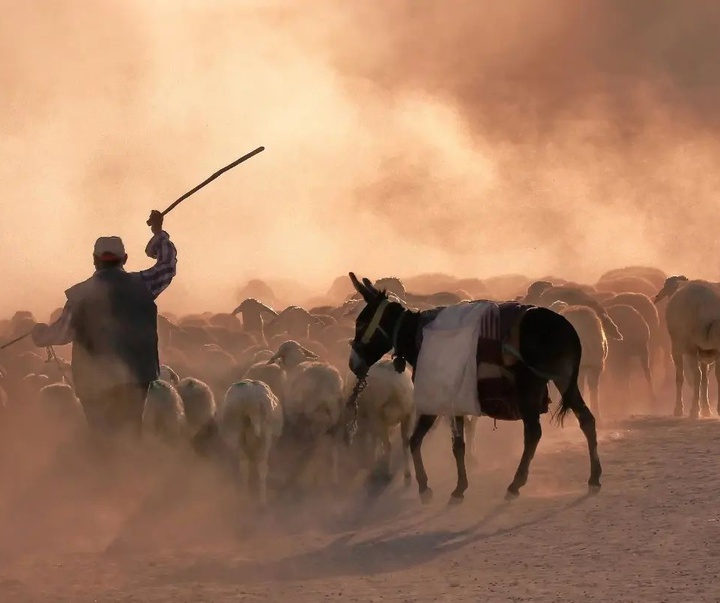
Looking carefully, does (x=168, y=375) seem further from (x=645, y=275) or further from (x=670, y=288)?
(x=645, y=275)

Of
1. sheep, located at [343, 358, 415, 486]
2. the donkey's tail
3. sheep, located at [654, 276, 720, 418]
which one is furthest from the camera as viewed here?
sheep, located at [654, 276, 720, 418]

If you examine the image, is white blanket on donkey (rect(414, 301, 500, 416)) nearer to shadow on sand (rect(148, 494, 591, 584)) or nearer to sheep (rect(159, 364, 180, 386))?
shadow on sand (rect(148, 494, 591, 584))

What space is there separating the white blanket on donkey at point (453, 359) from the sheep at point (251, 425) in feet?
5.29

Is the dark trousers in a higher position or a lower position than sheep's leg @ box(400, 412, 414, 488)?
higher

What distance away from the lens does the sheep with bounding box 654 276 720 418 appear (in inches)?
689

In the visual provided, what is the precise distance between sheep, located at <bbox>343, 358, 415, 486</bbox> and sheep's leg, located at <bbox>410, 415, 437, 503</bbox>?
1.15m

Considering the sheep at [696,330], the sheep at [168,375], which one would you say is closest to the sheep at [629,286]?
the sheep at [696,330]

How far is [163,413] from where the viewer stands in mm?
12188

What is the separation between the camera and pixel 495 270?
70750 mm

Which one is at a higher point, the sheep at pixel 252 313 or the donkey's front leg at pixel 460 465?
the sheep at pixel 252 313

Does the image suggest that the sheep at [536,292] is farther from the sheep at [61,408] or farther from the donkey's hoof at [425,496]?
the donkey's hoof at [425,496]

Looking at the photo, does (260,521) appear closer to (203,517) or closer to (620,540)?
(203,517)

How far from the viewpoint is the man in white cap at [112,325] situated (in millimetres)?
11016

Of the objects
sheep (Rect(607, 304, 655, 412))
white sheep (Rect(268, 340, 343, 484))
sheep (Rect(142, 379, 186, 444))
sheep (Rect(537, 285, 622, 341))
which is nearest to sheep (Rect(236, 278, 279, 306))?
sheep (Rect(537, 285, 622, 341))
